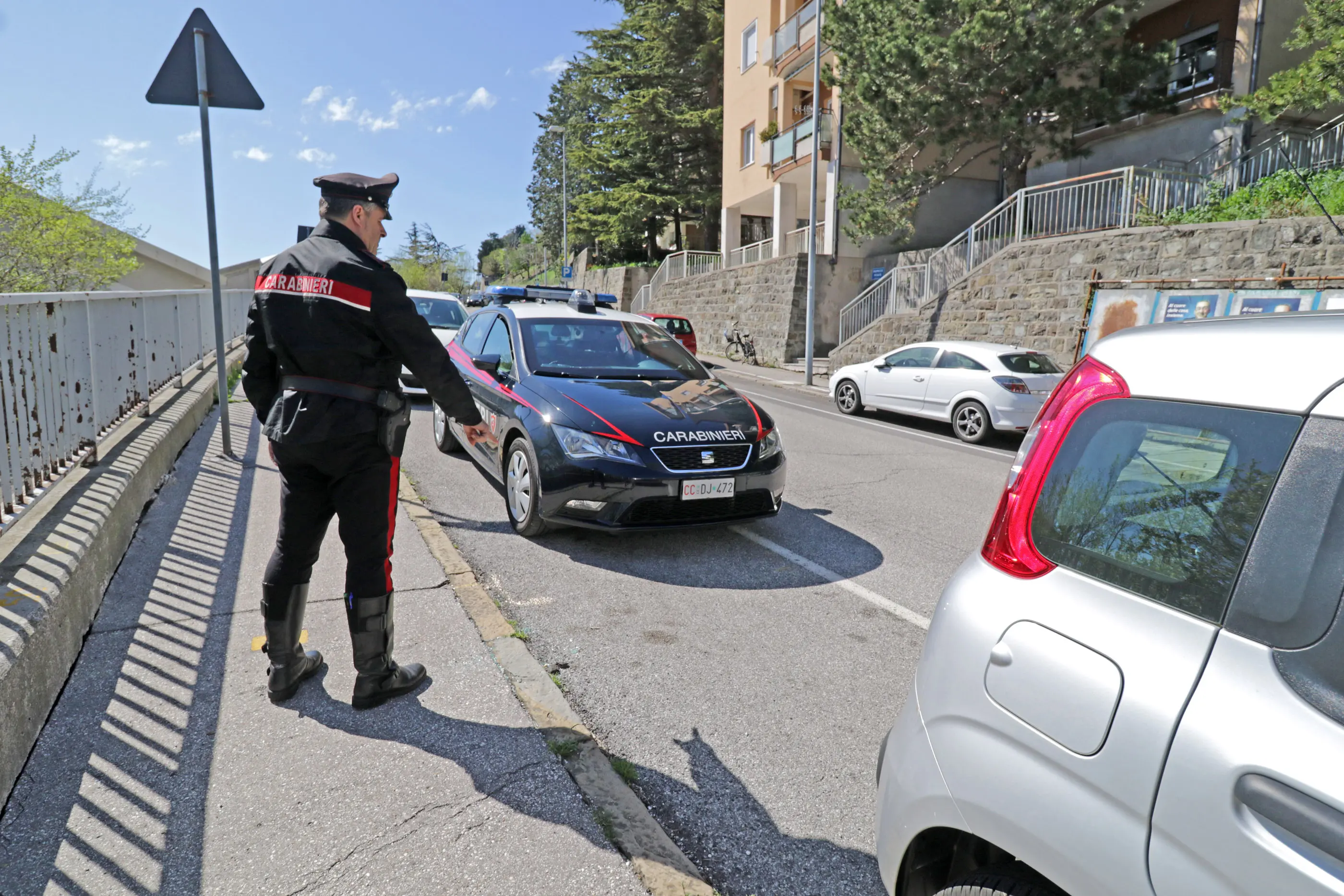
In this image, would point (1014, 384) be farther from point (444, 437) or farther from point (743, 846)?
point (743, 846)

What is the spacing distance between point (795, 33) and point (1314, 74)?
56.2 feet

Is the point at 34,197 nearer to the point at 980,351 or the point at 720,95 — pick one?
the point at 980,351

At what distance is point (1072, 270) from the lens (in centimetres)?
A: 1479

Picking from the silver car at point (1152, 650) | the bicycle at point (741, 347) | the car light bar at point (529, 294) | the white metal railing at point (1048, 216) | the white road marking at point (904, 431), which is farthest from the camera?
the bicycle at point (741, 347)

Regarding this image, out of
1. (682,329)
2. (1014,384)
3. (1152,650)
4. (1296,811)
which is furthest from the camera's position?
(682,329)

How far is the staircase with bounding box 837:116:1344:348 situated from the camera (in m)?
14.1

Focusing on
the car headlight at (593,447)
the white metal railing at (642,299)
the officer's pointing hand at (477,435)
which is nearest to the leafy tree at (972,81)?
the officer's pointing hand at (477,435)

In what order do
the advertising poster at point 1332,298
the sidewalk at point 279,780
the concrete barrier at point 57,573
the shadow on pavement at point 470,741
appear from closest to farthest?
the sidewalk at point 279,780
the shadow on pavement at point 470,741
the concrete barrier at point 57,573
the advertising poster at point 1332,298

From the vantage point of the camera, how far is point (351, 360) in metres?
3.06

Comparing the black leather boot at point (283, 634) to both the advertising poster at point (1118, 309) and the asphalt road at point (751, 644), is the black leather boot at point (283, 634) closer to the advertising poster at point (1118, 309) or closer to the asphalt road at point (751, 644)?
the asphalt road at point (751, 644)

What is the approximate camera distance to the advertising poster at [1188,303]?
38.0ft

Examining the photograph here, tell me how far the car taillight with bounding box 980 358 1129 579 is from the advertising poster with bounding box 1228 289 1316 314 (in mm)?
10675

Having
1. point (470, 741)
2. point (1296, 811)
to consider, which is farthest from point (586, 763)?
point (1296, 811)

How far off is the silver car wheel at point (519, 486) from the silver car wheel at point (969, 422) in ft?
25.2
